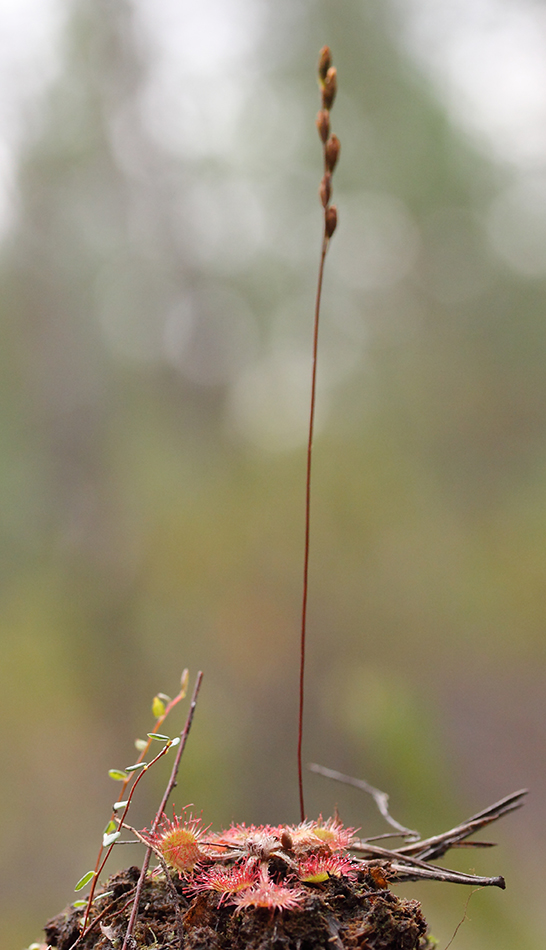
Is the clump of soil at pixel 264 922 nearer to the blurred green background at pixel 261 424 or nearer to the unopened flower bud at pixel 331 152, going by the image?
the unopened flower bud at pixel 331 152

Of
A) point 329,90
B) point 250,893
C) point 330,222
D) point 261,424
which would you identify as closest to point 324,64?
point 329,90

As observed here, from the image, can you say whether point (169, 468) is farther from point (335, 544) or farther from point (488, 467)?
point (488, 467)

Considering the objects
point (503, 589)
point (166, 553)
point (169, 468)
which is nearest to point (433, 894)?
point (503, 589)

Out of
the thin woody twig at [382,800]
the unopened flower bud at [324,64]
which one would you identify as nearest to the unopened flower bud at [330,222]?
the unopened flower bud at [324,64]

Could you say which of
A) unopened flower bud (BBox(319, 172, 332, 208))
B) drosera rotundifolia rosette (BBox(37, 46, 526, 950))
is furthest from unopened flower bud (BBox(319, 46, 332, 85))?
drosera rotundifolia rosette (BBox(37, 46, 526, 950))

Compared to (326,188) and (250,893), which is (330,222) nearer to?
(326,188)

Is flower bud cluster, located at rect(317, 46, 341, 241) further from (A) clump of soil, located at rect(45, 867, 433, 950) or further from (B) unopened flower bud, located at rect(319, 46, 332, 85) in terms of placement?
(A) clump of soil, located at rect(45, 867, 433, 950)
